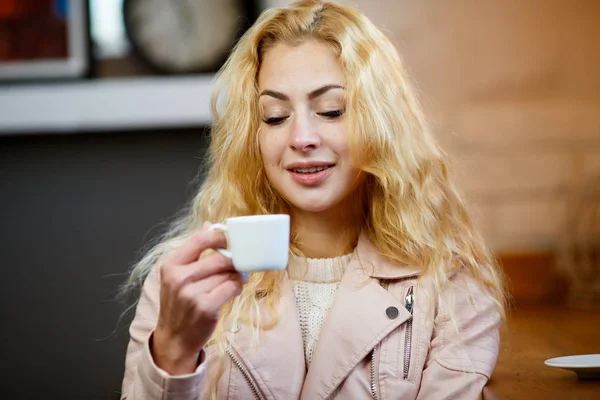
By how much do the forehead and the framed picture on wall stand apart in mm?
1066

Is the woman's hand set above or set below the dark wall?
above

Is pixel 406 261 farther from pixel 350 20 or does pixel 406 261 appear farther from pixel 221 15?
pixel 221 15

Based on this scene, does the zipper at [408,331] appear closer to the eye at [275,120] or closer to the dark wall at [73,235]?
the eye at [275,120]

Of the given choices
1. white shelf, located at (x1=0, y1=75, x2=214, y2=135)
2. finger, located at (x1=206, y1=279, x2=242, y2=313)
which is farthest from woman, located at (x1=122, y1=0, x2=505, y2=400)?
white shelf, located at (x1=0, y1=75, x2=214, y2=135)

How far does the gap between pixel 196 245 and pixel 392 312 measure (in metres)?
0.48

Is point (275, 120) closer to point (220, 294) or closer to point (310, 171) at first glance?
point (310, 171)

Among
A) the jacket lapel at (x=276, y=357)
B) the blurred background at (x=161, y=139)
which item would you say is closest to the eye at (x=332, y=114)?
the jacket lapel at (x=276, y=357)

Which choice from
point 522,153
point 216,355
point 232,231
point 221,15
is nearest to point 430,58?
point 522,153

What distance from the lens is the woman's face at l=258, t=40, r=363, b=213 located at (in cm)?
133

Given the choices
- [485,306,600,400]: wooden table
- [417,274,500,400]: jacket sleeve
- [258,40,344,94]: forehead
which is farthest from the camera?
[258,40,344,94]: forehead

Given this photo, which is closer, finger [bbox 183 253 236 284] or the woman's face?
finger [bbox 183 253 236 284]

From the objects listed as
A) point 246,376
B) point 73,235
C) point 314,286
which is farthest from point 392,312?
point 73,235

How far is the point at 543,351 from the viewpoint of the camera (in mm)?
1400

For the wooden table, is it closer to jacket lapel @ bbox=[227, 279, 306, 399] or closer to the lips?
jacket lapel @ bbox=[227, 279, 306, 399]
